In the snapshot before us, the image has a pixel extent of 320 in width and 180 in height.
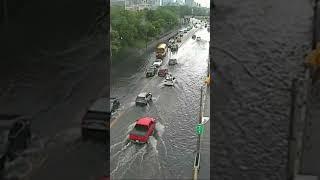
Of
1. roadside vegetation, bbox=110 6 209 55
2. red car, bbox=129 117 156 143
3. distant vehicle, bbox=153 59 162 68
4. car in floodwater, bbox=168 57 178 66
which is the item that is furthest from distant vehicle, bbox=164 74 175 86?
red car, bbox=129 117 156 143

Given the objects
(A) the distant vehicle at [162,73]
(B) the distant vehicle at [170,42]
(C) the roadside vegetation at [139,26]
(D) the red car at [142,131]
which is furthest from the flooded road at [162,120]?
(B) the distant vehicle at [170,42]

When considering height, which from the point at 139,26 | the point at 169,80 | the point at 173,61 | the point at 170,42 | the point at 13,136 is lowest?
the point at 169,80

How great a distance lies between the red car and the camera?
7.35 ft

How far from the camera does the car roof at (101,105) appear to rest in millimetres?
747

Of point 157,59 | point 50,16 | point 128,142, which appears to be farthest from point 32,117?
point 157,59

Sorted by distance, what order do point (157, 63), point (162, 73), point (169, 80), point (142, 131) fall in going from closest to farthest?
point (142, 131), point (157, 63), point (162, 73), point (169, 80)

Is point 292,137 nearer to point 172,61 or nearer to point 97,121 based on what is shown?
point 97,121

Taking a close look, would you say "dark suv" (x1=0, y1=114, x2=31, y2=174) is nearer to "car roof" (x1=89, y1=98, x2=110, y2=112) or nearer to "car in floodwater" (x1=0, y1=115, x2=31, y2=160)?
"car in floodwater" (x1=0, y1=115, x2=31, y2=160)

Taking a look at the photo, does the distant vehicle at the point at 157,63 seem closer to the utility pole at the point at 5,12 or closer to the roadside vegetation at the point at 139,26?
the roadside vegetation at the point at 139,26

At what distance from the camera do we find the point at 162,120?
179 inches

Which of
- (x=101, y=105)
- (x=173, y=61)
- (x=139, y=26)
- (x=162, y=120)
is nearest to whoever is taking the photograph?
(x=101, y=105)

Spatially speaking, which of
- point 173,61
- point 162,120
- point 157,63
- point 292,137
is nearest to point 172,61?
point 173,61

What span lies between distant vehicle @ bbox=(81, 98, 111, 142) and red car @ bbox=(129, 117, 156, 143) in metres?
1.41

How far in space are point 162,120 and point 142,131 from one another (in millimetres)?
2163
